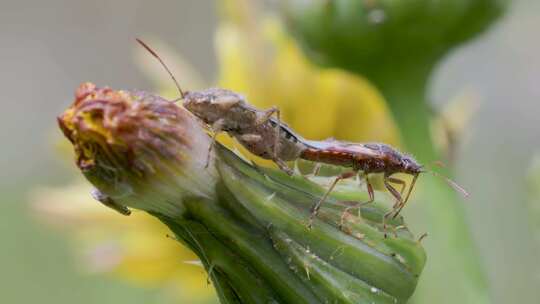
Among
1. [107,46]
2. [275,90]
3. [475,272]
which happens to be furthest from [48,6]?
[475,272]

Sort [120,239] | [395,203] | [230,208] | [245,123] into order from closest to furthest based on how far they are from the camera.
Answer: [230,208]
[245,123]
[395,203]
[120,239]

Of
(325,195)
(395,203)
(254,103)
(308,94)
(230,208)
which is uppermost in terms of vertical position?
(308,94)

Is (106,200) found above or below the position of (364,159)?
below

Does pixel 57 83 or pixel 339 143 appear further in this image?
pixel 57 83

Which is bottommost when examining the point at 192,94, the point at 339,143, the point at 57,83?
the point at 192,94

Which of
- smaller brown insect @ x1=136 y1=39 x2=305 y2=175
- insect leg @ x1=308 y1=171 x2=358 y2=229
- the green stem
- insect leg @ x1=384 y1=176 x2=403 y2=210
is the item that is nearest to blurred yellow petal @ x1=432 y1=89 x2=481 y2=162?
the green stem

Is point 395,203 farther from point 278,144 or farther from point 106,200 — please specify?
point 106,200

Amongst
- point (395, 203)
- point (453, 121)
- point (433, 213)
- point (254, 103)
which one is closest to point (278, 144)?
point (395, 203)

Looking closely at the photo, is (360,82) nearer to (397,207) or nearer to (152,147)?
(397,207)
